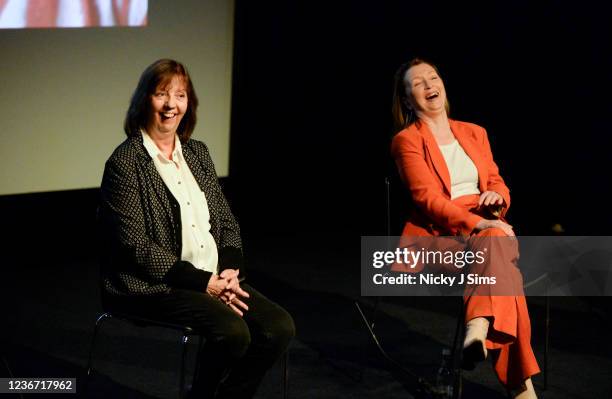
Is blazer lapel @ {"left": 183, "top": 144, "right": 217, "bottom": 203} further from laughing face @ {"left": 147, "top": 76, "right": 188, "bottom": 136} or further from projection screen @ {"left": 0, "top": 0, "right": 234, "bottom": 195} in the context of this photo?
projection screen @ {"left": 0, "top": 0, "right": 234, "bottom": 195}

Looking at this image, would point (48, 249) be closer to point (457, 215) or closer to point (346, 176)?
point (346, 176)

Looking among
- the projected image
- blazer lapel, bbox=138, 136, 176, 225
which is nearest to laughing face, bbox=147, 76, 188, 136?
blazer lapel, bbox=138, 136, 176, 225

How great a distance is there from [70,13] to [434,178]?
2.45 metres

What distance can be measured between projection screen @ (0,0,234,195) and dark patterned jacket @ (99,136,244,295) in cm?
229

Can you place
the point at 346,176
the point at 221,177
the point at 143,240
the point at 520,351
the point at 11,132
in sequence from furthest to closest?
1. the point at 346,176
2. the point at 221,177
3. the point at 11,132
4. the point at 520,351
5. the point at 143,240

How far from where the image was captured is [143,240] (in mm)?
2883

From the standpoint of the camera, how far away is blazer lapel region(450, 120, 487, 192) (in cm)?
355

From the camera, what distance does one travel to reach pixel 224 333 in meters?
2.79

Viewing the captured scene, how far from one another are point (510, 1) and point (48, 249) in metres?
2.85

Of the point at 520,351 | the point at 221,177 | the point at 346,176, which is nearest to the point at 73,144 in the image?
the point at 221,177

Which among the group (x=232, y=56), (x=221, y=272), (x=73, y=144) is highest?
(x=232, y=56)

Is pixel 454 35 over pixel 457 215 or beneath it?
over

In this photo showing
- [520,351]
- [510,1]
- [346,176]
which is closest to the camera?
[520,351]

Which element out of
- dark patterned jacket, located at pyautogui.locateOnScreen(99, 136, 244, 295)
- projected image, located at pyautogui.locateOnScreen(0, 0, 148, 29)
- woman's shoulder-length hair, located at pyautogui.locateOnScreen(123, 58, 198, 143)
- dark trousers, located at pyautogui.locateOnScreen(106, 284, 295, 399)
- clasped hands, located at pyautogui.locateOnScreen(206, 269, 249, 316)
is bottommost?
dark trousers, located at pyautogui.locateOnScreen(106, 284, 295, 399)
